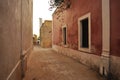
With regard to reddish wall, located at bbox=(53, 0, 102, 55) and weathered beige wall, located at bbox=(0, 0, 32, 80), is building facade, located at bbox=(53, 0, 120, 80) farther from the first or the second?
weathered beige wall, located at bbox=(0, 0, 32, 80)

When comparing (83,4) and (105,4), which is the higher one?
(83,4)

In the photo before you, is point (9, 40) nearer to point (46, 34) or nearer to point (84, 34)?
point (84, 34)

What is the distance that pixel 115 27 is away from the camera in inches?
174

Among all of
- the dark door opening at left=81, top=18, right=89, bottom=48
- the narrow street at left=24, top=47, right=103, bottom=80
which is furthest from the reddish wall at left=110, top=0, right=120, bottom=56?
the dark door opening at left=81, top=18, right=89, bottom=48

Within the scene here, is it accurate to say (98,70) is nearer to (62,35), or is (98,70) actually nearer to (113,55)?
(113,55)

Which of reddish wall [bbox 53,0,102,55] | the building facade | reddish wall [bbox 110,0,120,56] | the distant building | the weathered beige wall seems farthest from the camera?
the distant building

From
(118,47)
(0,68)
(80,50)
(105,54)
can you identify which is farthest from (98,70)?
(0,68)

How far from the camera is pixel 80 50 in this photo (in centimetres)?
755

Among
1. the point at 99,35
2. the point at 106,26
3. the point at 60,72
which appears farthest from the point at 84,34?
the point at 60,72

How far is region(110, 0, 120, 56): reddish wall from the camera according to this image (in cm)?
429

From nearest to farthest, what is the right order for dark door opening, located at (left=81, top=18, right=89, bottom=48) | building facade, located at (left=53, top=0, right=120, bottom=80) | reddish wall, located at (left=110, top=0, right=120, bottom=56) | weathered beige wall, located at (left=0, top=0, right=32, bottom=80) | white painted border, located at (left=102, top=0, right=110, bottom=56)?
weathered beige wall, located at (left=0, top=0, right=32, bottom=80) → reddish wall, located at (left=110, top=0, right=120, bottom=56) → building facade, located at (left=53, top=0, right=120, bottom=80) → white painted border, located at (left=102, top=0, right=110, bottom=56) → dark door opening, located at (left=81, top=18, right=89, bottom=48)

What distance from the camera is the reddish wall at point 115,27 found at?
4.29 m

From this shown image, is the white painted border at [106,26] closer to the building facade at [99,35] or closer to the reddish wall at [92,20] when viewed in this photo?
the building facade at [99,35]

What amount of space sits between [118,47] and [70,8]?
19.0ft
